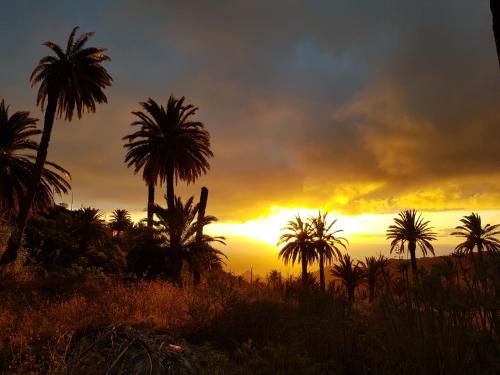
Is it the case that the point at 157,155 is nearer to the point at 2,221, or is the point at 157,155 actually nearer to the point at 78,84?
the point at 78,84

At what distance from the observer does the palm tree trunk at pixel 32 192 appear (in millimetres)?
19641

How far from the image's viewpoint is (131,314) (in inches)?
379

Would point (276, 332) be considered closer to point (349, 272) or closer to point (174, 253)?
point (174, 253)

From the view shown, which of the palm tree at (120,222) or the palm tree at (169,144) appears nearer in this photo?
the palm tree at (169,144)

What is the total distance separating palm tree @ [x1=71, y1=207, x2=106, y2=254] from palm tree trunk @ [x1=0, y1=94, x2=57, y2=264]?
26.1 feet

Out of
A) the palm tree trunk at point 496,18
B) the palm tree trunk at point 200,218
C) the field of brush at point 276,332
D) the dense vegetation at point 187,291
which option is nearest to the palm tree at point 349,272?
the dense vegetation at point 187,291

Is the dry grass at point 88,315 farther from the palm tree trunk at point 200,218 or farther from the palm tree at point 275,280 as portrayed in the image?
the palm tree trunk at point 200,218

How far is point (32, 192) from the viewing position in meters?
20.5

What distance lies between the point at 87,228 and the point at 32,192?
9.06m

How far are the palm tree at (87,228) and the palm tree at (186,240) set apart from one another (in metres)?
8.22

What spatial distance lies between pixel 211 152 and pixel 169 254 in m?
8.03

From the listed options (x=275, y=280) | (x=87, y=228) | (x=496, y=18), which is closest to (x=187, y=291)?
Answer: (x=275, y=280)

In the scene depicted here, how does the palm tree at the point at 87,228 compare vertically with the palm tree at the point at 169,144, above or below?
below

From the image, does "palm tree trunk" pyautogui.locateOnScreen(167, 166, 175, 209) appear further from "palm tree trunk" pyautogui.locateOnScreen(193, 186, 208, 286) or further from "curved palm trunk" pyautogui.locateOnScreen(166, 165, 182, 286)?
"palm tree trunk" pyautogui.locateOnScreen(193, 186, 208, 286)
